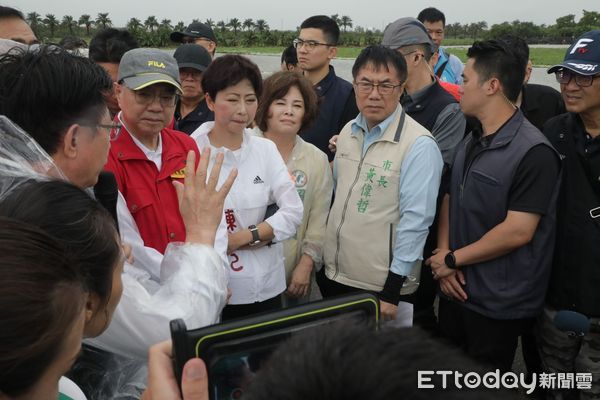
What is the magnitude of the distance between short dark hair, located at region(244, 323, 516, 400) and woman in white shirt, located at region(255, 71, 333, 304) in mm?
2090

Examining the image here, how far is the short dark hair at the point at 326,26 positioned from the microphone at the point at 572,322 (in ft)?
8.60

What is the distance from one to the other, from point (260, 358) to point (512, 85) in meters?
2.15

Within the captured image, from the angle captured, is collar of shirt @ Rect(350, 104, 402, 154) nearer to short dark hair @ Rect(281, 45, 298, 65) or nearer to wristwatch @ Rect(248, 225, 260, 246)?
wristwatch @ Rect(248, 225, 260, 246)

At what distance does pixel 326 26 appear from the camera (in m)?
3.98

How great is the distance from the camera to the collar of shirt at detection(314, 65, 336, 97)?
3.71 m

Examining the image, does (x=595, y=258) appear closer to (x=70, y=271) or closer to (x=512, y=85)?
(x=512, y=85)

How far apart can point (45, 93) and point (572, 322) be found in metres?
2.31

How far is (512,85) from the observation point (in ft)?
8.05

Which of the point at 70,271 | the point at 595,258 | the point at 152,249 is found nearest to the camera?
the point at 70,271

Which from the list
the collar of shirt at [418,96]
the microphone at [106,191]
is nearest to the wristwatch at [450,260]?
the collar of shirt at [418,96]

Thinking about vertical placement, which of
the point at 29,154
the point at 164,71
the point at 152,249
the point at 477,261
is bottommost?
the point at 477,261

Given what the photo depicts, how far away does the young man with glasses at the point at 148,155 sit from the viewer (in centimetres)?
187

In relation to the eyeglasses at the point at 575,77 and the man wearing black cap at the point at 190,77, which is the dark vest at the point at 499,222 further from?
the man wearing black cap at the point at 190,77

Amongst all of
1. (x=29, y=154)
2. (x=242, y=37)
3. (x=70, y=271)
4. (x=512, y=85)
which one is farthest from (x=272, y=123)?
(x=242, y=37)
